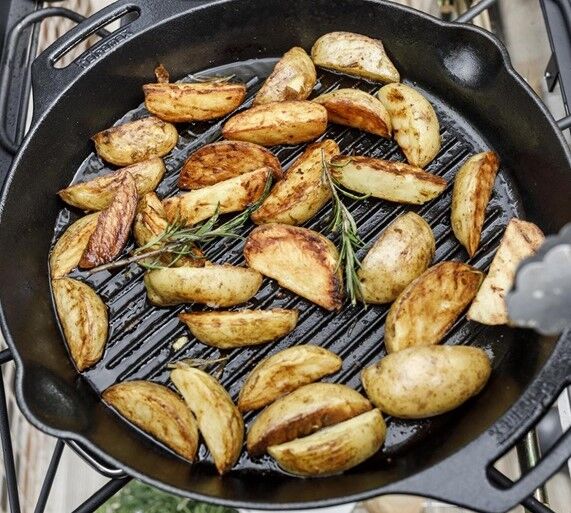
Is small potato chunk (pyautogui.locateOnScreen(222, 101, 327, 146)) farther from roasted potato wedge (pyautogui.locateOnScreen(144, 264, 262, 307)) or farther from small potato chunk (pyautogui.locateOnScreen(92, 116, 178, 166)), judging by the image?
roasted potato wedge (pyautogui.locateOnScreen(144, 264, 262, 307))

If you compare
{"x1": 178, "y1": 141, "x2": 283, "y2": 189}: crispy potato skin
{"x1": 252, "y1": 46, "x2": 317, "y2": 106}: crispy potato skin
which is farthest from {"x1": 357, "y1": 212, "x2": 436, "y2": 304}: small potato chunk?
{"x1": 252, "y1": 46, "x2": 317, "y2": 106}: crispy potato skin

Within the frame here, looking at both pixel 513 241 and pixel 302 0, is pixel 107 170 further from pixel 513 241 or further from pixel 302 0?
pixel 513 241

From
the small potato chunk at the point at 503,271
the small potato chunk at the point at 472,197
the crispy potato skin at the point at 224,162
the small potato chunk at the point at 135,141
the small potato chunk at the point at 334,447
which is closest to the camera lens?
the small potato chunk at the point at 334,447

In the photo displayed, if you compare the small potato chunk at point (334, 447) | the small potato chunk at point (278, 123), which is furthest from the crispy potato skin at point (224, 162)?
the small potato chunk at point (334, 447)

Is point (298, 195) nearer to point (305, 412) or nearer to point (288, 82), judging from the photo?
point (288, 82)

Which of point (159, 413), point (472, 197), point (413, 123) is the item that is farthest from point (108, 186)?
point (472, 197)

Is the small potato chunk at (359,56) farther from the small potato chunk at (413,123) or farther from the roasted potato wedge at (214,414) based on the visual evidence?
the roasted potato wedge at (214,414)
